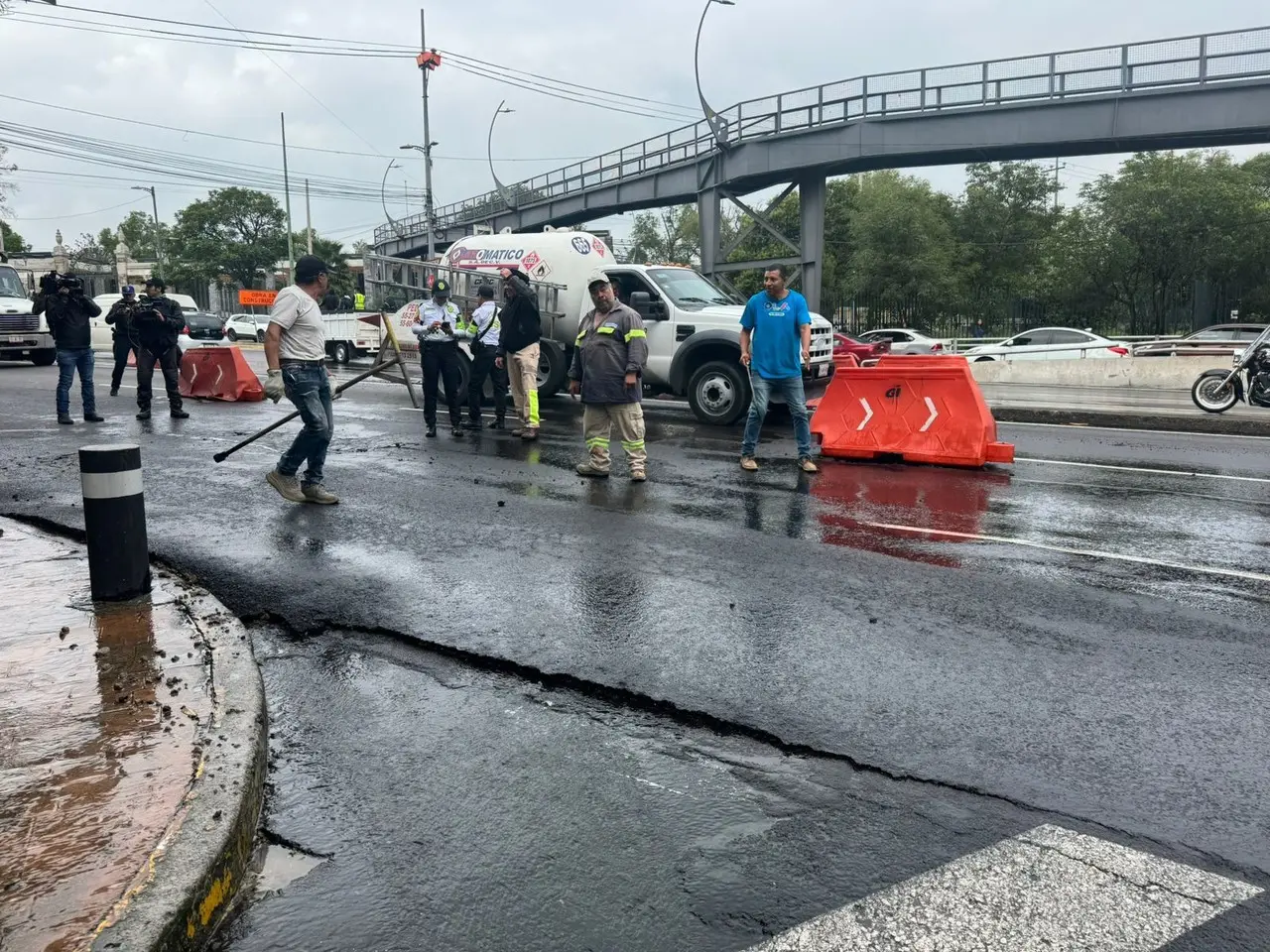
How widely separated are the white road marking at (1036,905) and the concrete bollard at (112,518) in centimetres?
412

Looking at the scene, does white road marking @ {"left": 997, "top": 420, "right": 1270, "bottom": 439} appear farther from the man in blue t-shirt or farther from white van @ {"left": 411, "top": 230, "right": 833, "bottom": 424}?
the man in blue t-shirt

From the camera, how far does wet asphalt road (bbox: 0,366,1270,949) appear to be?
2906 mm

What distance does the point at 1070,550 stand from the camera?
21.5 feet

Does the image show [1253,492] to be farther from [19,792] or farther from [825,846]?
[19,792]

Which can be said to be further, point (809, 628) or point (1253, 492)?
point (1253, 492)

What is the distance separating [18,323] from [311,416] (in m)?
20.3

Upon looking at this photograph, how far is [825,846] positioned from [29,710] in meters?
3.08

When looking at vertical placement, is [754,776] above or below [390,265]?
below

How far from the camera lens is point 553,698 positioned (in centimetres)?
421

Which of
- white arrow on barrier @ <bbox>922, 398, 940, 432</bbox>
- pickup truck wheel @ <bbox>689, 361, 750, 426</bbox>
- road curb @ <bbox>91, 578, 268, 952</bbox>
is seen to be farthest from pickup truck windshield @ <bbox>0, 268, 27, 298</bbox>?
road curb @ <bbox>91, 578, 268, 952</bbox>

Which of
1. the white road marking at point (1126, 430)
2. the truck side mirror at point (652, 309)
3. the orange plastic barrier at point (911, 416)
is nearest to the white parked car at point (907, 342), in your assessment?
the white road marking at point (1126, 430)

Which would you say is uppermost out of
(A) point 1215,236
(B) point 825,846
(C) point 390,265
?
(A) point 1215,236

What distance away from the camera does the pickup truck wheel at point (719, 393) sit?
13.1m

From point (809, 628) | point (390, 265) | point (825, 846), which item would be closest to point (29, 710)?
point (825, 846)
